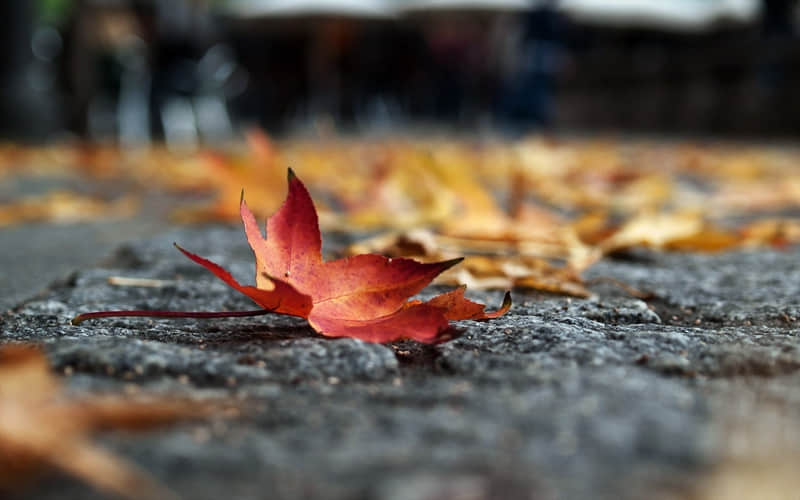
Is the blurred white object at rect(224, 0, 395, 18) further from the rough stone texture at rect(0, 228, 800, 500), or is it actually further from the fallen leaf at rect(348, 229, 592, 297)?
the rough stone texture at rect(0, 228, 800, 500)

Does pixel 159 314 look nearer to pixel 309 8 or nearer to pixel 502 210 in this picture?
pixel 502 210

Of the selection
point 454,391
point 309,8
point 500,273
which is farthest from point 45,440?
point 309,8

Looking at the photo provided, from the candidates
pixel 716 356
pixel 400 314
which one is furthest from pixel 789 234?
pixel 400 314

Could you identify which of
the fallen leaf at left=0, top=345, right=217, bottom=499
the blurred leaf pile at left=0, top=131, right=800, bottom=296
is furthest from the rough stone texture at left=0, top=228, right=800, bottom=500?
the blurred leaf pile at left=0, top=131, right=800, bottom=296

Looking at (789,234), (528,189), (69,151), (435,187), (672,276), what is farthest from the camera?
(69,151)

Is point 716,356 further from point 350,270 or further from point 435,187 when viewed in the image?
point 435,187

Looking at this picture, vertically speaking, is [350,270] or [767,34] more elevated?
[767,34]

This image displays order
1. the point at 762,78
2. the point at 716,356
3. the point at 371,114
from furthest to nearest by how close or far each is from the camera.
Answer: the point at 371,114 → the point at 762,78 → the point at 716,356
